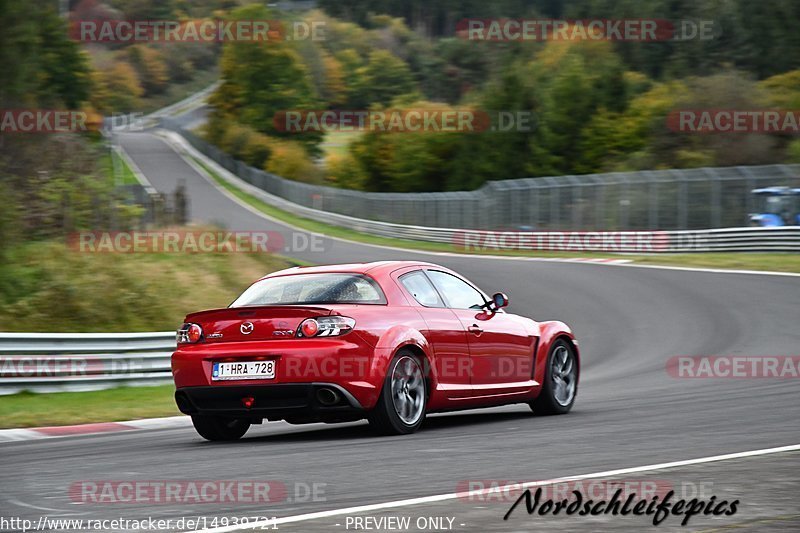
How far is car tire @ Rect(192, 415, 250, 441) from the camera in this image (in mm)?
9734

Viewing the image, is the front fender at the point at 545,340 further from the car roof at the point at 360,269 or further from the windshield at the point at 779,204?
the windshield at the point at 779,204

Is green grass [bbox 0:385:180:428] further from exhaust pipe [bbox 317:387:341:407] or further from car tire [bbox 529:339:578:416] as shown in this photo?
car tire [bbox 529:339:578:416]

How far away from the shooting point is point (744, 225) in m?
39.4

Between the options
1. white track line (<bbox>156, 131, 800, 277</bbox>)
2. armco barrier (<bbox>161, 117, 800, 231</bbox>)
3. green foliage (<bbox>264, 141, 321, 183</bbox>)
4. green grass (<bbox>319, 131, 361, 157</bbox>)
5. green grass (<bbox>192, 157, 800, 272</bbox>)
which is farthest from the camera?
green grass (<bbox>319, 131, 361, 157</bbox>)

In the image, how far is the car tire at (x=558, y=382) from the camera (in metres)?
10.9

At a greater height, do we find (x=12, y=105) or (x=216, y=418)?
(x=12, y=105)

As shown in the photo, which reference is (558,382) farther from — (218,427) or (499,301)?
(218,427)

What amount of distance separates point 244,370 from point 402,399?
122 cm

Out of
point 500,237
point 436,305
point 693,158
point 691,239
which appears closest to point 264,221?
point 500,237

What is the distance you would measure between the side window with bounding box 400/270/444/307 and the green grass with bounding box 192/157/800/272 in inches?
904

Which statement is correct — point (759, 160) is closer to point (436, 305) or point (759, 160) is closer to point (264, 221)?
point (264, 221)

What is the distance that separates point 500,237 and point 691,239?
9808mm

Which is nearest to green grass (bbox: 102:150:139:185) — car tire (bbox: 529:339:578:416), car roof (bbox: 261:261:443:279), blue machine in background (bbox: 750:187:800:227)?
blue machine in background (bbox: 750:187:800:227)

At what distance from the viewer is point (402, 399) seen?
9.26 metres
